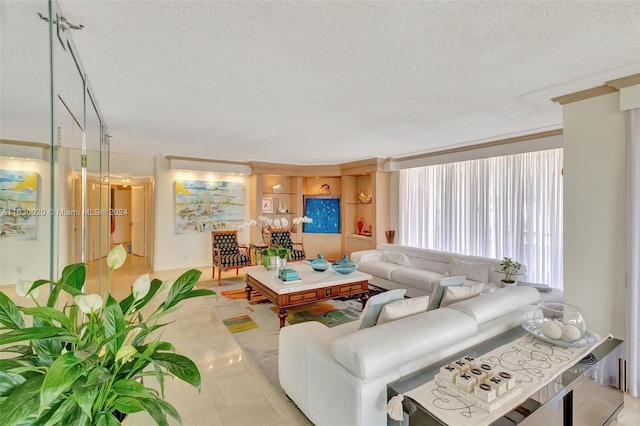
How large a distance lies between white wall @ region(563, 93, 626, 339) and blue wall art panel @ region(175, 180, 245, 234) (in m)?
6.25

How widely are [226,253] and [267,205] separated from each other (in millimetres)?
2104

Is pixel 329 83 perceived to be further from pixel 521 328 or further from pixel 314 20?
pixel 521 328

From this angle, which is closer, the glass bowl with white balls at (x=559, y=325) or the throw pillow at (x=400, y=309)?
the glass bowl with white balls at (x=559, y=325)

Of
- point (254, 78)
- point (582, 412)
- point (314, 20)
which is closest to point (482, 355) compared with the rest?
point (582, 412)

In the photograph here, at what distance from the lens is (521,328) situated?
2252 mm

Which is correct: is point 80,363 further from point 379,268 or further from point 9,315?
point 379,268

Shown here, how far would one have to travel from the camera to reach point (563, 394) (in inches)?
59.0

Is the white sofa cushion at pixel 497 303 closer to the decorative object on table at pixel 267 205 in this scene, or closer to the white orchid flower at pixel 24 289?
the white orchid flower at pixel 24 289

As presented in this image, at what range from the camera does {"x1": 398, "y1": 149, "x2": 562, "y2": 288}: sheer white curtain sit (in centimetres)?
425

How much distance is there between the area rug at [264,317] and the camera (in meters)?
3.00

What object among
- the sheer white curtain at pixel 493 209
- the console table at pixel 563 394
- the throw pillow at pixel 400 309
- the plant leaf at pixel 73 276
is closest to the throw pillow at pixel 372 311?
the throw pillow at pixel 400 309

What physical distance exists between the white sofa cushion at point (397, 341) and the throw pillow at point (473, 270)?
2.69 meters

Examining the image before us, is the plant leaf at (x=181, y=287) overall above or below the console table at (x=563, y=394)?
above

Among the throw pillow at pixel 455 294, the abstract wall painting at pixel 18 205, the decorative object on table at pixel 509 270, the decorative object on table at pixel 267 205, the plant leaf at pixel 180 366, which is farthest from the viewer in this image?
the decorative object on table at pixel 267 205
